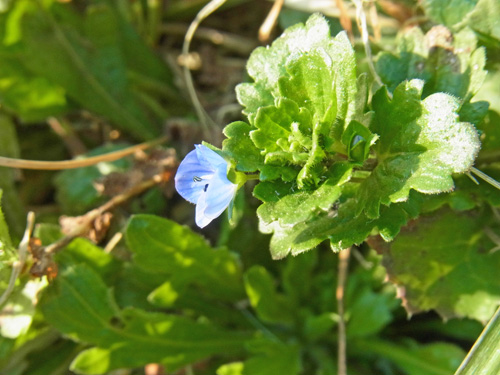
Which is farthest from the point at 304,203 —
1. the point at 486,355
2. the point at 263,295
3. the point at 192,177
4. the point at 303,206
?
the point at 263,295

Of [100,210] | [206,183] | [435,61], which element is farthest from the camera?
[100,210]

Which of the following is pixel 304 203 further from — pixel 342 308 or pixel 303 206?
pixel 342 308

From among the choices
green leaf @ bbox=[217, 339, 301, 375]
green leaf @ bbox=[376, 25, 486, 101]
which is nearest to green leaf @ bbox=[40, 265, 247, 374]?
green leaf @ bbox=[217, 339, 301, 375]

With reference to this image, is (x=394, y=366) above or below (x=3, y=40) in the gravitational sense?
below

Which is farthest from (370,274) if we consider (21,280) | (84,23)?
(84,23)

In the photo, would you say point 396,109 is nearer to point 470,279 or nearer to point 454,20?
point 454,20

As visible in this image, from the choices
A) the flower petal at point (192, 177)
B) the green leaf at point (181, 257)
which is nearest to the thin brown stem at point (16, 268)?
the green leaf at point (181, 257)
